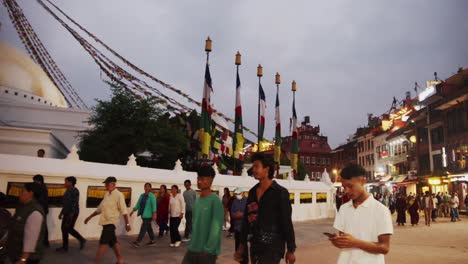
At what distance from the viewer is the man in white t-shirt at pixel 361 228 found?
11.3ft

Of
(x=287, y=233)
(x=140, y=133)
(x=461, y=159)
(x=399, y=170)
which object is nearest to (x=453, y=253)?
(x=287, y=233)

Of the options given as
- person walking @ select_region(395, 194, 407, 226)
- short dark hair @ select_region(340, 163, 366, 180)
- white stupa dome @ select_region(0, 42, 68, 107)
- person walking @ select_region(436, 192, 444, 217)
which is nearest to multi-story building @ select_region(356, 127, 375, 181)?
person walking @ select_region(436, 192, 444, 217)

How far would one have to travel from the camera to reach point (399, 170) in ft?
179

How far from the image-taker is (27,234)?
461 cm

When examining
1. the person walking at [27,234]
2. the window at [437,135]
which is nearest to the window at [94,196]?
the person walking at [27,234]

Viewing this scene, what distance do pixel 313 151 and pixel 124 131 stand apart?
59135mm

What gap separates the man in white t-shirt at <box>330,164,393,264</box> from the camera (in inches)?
135

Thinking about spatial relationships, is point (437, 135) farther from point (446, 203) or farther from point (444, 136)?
point (446, 203)

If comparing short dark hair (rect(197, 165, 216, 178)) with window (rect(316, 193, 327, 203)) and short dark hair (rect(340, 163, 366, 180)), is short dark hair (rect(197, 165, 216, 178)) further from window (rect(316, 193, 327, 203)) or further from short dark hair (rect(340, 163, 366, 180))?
window (rect(316, 193, 327, 203))

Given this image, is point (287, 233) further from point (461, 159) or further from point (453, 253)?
point (461, 159)

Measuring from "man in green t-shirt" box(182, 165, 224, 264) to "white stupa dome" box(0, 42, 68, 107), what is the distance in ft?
95.8

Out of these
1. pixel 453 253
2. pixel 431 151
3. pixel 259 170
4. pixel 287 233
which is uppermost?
pixel 431 151

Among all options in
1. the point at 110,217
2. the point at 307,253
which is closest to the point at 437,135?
the point at 307,253

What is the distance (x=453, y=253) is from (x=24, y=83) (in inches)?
1168
